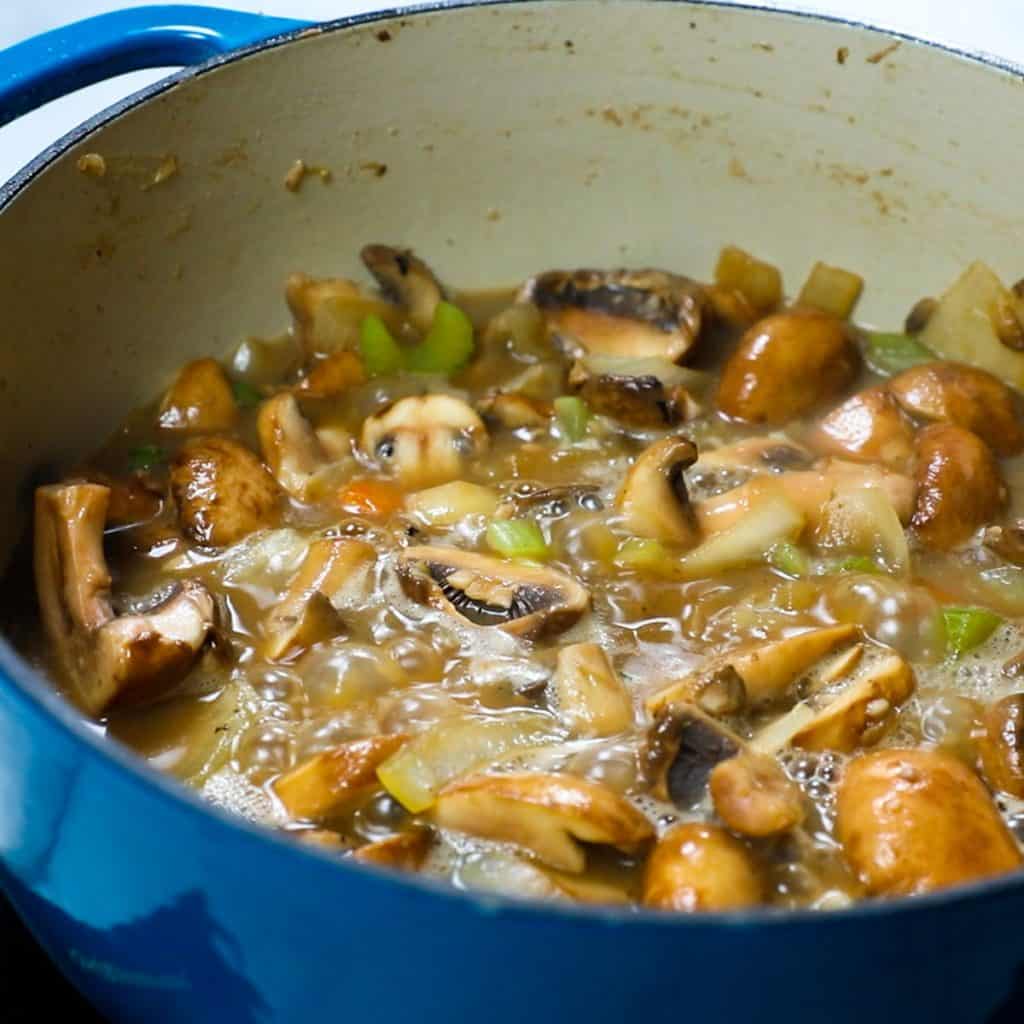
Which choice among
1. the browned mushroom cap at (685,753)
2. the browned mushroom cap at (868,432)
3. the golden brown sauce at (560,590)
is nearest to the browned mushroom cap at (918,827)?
the golden brown sauce at (560,590)

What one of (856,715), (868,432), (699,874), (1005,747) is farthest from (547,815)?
(868,432)


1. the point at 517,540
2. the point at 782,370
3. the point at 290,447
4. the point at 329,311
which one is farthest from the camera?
the point at 329,311

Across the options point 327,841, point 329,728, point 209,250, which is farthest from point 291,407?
point 327,841

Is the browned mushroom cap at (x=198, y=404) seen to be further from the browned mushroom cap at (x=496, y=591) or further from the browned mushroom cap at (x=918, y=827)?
the browned mushroom cap at (x=918, y=827)

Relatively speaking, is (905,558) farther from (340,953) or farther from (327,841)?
(340,953)

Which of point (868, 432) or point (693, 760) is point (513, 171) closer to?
point (868, 432)
